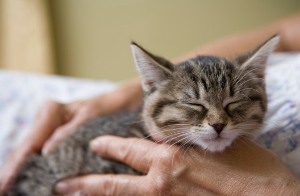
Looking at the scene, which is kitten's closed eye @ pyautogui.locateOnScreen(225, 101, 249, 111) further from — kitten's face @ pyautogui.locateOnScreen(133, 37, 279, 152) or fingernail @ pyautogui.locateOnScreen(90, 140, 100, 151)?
fingernail @ pyautogui.locateOnScreen(90, 140, 100, 151)

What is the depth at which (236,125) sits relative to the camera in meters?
0.79

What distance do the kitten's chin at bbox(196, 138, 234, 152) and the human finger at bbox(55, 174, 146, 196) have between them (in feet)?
0.76

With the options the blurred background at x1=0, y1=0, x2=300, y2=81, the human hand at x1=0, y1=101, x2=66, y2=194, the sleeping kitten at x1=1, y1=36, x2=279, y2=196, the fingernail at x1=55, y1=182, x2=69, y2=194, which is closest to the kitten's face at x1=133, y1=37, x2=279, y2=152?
the sleeping kitten at x1=1, y1=36, x2=279, y2=196

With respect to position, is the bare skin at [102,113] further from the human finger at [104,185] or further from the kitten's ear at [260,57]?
the kitten's ear at [260,57]

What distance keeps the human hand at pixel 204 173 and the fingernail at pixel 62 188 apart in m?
0.16

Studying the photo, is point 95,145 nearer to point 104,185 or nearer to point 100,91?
point 104,185

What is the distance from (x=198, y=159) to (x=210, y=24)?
199cm

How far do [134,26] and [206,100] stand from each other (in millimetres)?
2092

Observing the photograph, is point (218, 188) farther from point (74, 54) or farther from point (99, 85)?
point (74, 54)

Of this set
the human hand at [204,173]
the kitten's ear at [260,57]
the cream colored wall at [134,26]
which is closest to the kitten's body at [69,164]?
the human hand at [204,173]

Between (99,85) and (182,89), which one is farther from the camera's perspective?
(99,85)

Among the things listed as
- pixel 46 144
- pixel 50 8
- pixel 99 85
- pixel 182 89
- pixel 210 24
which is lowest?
pixel 46 144

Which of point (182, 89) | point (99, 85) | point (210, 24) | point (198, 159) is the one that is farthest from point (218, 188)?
point (210, 24)

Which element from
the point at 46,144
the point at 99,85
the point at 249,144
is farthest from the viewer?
the point at 99,85
